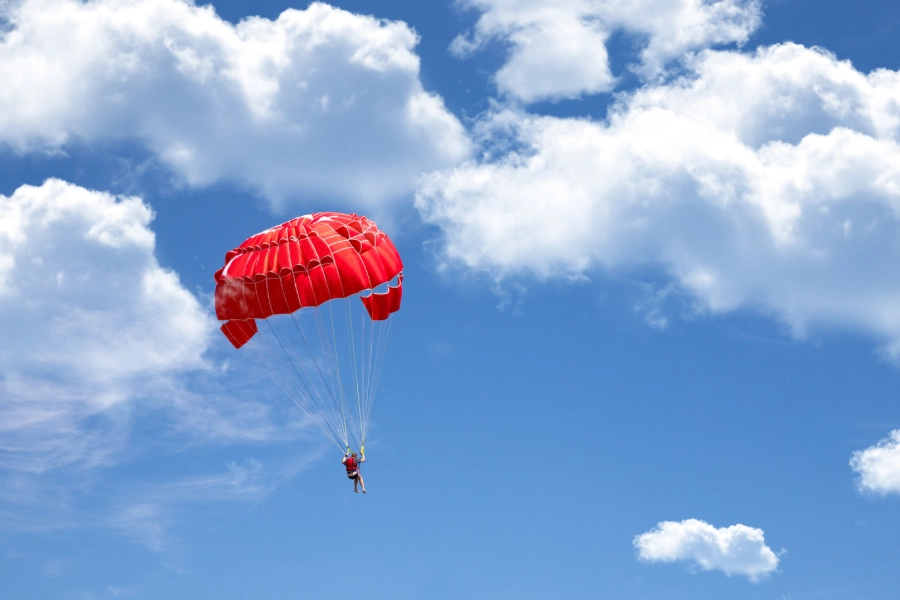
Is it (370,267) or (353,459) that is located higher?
(370,267)

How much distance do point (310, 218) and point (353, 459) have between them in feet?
44.1

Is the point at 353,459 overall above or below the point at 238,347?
below

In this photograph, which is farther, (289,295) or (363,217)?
(363,217)

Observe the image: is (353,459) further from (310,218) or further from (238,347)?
(310,218)

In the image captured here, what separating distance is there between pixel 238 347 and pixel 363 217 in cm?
1012

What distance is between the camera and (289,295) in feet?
189

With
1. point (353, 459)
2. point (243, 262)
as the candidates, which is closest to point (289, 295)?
point (243, 262)

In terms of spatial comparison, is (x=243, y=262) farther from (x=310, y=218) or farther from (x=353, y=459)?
(x=353, y=459)

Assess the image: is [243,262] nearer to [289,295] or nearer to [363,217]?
[289,295]

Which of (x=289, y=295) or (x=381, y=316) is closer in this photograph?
(x=289, y=295)

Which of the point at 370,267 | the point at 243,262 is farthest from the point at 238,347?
the point at 370,267

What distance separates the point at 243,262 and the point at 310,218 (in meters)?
4.44

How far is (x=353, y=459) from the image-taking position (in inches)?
2334

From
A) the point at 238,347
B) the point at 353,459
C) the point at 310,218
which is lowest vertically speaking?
the point at 353,459
